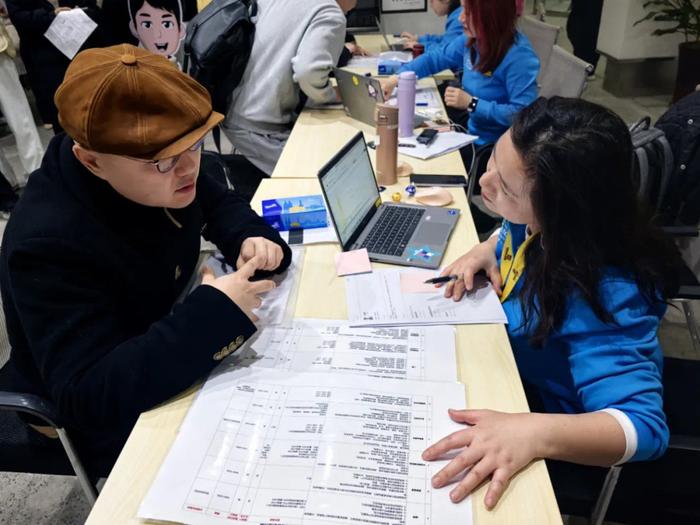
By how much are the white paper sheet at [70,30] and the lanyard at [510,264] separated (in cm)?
295

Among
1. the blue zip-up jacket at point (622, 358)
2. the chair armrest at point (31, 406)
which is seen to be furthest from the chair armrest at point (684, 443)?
the chair armrest at point (31, 406)

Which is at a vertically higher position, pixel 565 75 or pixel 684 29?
pixel 565 75

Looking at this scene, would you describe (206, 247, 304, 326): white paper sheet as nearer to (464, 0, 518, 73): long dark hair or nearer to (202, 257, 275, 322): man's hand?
(202, 257, 275, 322): man's hand

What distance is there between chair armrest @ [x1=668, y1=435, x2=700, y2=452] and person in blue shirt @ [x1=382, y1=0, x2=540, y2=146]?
5.27 feet

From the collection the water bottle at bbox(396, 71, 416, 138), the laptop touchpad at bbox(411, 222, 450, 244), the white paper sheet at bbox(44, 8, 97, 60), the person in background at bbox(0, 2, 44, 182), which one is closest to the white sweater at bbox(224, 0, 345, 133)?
the water bottle at bbox(396, 71, 416, 138)

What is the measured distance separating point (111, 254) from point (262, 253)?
346 mm

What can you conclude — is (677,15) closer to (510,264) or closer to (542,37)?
(542,37)

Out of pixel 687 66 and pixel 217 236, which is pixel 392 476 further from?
pixel 687 66

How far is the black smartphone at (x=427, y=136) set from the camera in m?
2.03

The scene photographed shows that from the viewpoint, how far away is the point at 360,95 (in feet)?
7.11

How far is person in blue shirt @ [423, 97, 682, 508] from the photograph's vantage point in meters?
0.79

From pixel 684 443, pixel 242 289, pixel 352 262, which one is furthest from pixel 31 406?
pixel 684 443

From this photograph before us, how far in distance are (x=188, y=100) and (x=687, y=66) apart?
14.9 ft

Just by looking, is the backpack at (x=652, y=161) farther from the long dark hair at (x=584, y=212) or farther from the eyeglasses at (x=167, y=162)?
the eyeglasses at (x=167, y=162)
